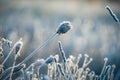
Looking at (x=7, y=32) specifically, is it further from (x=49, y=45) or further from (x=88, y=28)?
(x=88, y=28)

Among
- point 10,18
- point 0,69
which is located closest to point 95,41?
point 10,18

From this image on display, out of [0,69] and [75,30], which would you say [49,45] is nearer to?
[75,30]

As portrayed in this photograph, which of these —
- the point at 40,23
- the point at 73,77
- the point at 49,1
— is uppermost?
the point at 49,1

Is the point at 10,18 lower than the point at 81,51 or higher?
higher

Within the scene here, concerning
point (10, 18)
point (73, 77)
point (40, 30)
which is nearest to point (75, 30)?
point (40, 30)

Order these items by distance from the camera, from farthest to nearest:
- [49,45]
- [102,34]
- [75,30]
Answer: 1. [102,34]
2. [75,30]
3. [49,45]

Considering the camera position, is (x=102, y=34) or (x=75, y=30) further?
(x=102, y=34)

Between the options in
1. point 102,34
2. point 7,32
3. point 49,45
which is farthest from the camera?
point 102,34
